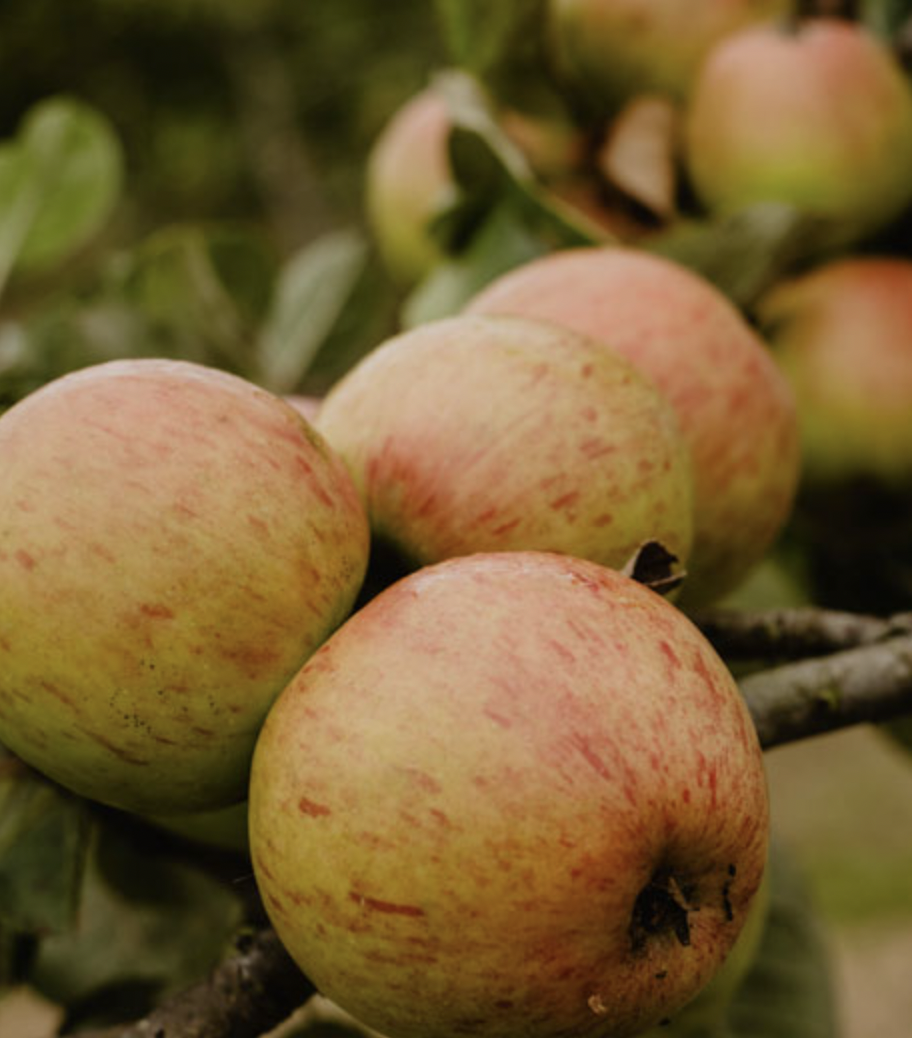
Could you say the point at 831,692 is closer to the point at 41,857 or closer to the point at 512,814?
the point at 512,814

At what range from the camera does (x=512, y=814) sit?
445mm

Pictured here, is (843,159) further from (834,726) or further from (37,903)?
(37,903)

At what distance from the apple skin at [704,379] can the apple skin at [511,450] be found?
9 centimetres

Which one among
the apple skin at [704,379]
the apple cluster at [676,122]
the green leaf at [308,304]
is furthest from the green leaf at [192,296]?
the apple skin at [704,379]

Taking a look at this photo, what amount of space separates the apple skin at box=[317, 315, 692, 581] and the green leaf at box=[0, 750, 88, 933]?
24 cm

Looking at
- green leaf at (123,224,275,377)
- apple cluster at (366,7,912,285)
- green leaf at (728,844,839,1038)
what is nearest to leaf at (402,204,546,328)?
apple cluster at (366,7,912,285)

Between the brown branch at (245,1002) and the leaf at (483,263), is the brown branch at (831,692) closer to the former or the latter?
the brown branch at (245,1002)

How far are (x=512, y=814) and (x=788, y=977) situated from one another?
2.51ft

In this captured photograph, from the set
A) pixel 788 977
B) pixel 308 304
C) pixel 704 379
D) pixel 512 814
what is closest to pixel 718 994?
pixel 788 977

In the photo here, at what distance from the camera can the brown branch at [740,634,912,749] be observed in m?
0.65

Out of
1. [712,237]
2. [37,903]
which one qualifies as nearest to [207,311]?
[712,237]

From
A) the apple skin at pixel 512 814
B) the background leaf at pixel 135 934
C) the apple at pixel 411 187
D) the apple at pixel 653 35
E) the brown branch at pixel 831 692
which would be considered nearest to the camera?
the apple skin at pixel 512 814

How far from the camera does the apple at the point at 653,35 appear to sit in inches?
40.7

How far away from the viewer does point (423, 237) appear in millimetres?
1143
